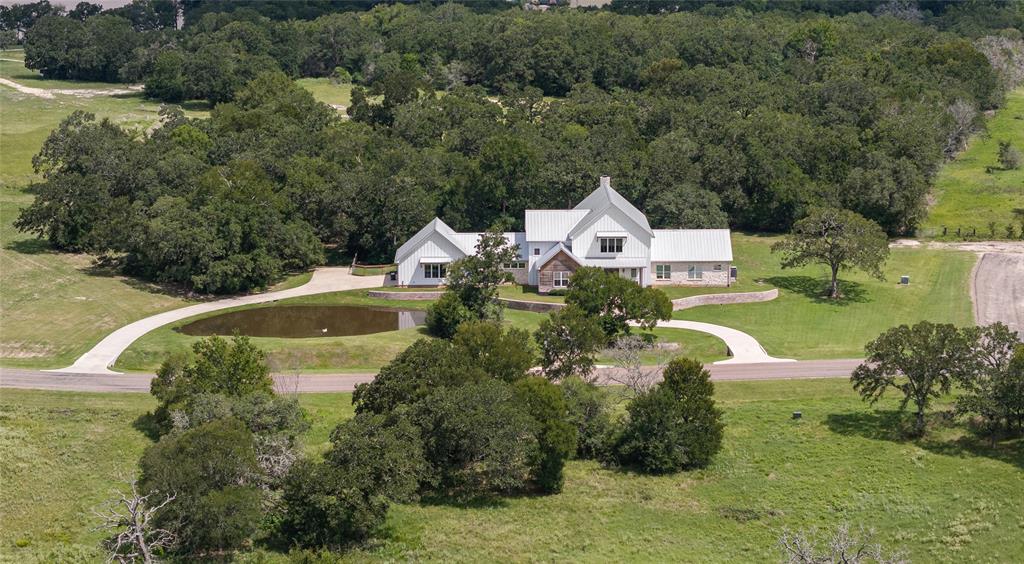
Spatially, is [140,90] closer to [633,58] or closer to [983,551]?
[633,58]

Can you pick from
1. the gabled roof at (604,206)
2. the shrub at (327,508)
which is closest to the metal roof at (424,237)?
the gabled roof at (604,206)

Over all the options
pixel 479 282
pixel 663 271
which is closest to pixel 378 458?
pixel 479 282

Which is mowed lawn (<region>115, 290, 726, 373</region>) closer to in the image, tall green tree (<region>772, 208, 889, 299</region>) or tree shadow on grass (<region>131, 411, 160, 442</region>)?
tree shadow on grass (<region>131, 411, 160, 442</region>)

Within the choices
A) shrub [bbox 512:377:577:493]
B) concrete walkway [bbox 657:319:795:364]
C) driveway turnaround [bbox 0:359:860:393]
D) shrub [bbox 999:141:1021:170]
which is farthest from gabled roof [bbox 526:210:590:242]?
shrub [bbox 999:141:1021:170]

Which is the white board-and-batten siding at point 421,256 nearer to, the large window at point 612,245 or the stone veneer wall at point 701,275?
the large window at point 612,245

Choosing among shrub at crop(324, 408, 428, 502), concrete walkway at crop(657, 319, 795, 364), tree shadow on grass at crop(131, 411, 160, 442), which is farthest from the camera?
concrete walkway at crop(657, 319, 795, 364)

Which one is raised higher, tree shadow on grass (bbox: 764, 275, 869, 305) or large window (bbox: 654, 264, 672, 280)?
large window (bbox: 654, 264, 672, 280)

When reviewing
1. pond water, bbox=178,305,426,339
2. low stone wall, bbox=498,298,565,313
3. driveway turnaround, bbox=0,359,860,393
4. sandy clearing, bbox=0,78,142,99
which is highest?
sandy clearing, bbox=0,78,142,99

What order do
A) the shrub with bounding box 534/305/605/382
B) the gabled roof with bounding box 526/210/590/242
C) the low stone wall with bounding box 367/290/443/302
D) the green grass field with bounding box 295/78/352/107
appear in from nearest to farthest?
1. the shrub with bounding box 534/305/605/382
2. the low stone wall with bounding box 367/290/443/302
3. the gabled roof with bounding box 526/210/590/242
4. the green grass field with bounding box 295/78/352/107

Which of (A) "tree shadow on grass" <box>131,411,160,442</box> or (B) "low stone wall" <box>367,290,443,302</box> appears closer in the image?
(A) "tree shadow on grass" <box>131,411,160,442</box>
